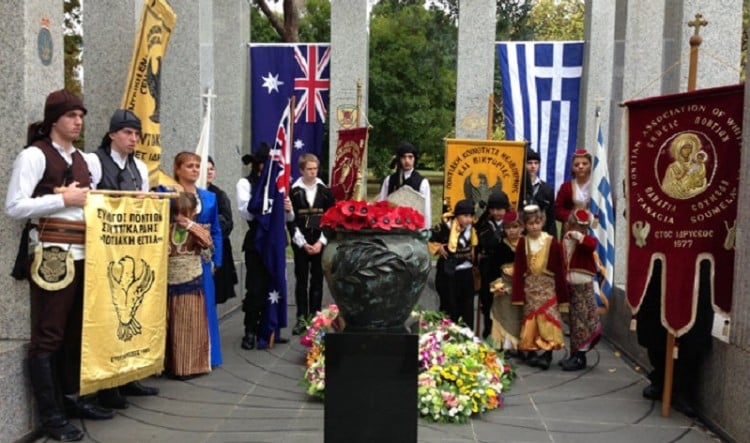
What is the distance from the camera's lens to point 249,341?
23.0 ft

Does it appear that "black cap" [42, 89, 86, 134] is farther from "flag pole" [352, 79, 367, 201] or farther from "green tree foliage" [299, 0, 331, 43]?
"green tree foliage" [299, 0, 331, 43]

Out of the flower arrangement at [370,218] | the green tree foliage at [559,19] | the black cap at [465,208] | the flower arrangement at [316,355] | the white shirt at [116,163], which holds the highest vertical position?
the green tree foliage at [559,19]

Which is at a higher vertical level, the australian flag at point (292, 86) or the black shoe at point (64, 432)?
the australian flag at point (292, 86)

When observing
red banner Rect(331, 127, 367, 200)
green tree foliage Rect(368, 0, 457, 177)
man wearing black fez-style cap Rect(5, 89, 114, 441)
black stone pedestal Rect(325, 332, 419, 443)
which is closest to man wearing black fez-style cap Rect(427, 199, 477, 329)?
red banner Rect(331, 127, 367, 200)

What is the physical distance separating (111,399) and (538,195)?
4.84 m

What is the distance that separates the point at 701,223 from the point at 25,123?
14.8 feet

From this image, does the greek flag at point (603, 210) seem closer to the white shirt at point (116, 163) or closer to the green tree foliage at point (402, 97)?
the white shirt at point (116, 163)

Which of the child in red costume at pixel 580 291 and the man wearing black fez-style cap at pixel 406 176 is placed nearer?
the child in red costume at pixel 580 291

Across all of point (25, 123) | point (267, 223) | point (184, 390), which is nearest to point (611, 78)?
point (267, 223)

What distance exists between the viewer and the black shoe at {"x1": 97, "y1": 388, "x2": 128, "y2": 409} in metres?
5.04

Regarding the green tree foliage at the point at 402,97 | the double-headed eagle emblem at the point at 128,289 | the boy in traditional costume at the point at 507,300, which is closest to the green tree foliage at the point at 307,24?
the green tree foliage at the point at 402,97

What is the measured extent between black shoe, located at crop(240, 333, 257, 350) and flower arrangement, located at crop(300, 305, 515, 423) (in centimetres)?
97

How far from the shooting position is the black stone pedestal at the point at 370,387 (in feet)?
11.6

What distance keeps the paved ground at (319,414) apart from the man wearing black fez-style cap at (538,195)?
1846mm
